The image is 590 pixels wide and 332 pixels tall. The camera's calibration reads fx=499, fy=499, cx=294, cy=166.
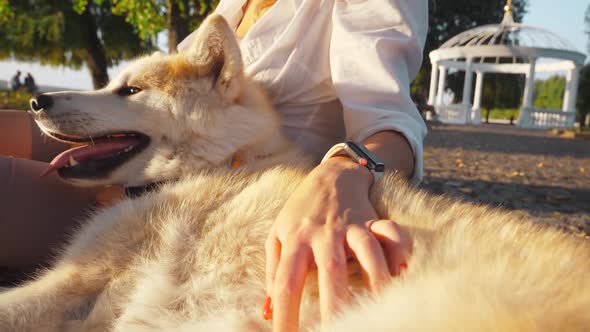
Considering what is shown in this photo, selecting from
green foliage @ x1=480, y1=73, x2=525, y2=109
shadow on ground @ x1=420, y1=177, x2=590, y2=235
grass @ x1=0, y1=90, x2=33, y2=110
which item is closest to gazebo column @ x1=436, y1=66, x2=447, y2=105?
green foliage @ x1=480, y1=73, x2=525, y2=109

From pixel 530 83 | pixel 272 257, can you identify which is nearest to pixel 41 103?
pixel 272 257

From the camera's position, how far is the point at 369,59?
6.57 feet

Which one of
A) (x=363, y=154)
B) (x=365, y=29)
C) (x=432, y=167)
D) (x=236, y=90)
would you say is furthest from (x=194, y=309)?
(x=432, y=167)

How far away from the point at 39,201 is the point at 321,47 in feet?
4.59

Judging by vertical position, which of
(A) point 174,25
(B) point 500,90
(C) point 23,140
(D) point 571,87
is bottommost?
(B) point 500,90

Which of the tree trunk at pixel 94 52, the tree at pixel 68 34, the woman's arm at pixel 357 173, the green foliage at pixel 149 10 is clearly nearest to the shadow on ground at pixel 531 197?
the woman's arm at pixel 357 173

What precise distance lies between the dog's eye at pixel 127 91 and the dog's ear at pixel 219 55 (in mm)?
276

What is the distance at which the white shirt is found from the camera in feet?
6.53

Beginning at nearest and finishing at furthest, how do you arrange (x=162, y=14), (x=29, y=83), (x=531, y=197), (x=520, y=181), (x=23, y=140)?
(x=23, y=140) → (x=531, y=197) → (x=520, y=181) → (x=162, y=14) → (x=29, y=83)

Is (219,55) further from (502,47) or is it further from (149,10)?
(502,47)

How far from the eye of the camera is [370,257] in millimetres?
1179

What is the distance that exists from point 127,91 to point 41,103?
1.15ft

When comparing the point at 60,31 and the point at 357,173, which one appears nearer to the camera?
the point at 357,173

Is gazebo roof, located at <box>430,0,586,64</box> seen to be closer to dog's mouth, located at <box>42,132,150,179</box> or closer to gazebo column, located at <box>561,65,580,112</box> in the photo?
gazebo column, located at <box>561,65,580,112</box>
